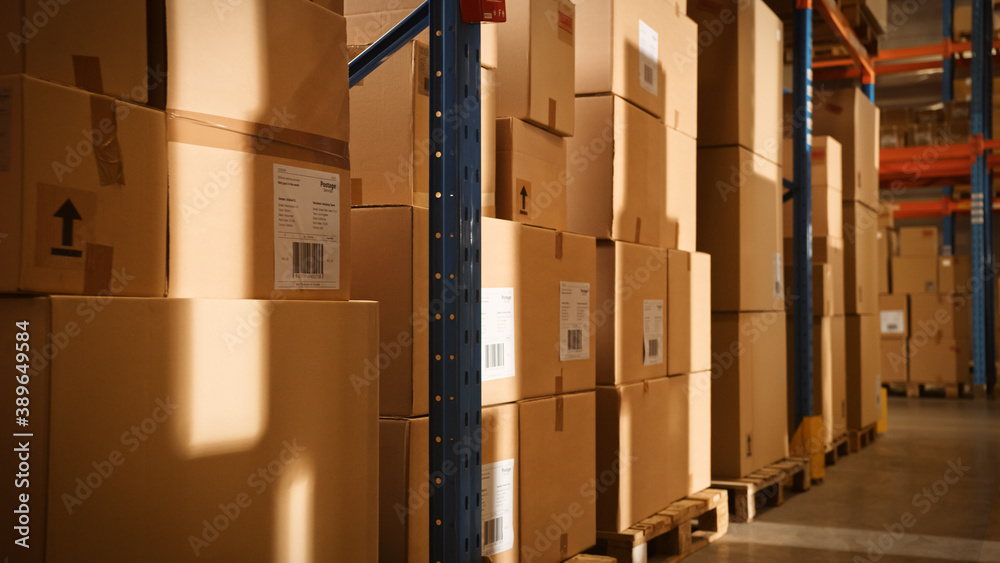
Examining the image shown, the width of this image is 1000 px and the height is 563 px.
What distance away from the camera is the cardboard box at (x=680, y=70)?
11.1ft

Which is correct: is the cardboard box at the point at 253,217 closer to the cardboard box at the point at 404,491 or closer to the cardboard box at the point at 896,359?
the cardboard box at the point at 404,491

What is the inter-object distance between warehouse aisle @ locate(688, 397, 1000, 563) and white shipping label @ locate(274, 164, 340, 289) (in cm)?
227

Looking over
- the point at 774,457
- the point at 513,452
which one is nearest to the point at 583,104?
the point at 513,452

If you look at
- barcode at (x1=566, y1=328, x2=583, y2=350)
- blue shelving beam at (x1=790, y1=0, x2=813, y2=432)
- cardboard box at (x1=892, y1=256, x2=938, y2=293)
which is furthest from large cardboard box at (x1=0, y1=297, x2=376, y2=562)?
cardboard box at (x1=892, y1=256, x2=938, y2=293)

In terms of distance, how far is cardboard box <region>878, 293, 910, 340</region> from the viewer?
10.0 m

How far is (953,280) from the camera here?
1015 cm

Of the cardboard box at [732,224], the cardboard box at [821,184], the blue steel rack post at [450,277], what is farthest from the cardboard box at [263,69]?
the cardboard box at [821,184]

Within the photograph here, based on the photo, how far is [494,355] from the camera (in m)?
2.21

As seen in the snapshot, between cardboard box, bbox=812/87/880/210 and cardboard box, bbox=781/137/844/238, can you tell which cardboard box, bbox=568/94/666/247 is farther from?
cardboard box, bbox=812/87/880/210

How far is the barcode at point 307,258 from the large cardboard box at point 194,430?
0.07 meters

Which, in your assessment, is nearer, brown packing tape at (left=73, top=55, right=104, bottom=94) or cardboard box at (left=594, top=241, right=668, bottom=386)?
brown packing tape at (left=73, top=55, right=104, bottom=94)

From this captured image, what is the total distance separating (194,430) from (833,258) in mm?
5341

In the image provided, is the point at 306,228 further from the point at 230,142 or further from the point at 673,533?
the point at 673,533

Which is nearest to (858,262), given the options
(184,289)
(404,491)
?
(404,491)
